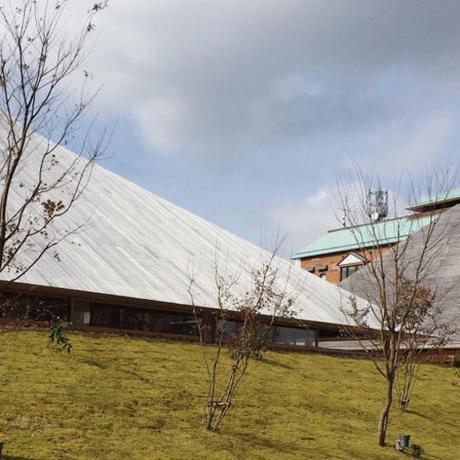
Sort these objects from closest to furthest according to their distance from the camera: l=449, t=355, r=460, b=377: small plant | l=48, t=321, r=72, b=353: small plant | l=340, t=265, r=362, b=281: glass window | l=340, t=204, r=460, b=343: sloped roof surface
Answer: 1. l=48, t=321, r=72, b=353: small plant
2. l=449, t=355, r=460, b=377: small plant
3. l=340, t=204, r=460, b=343: sloped roof surface
4. l=340, t=265, r=362, b=281: glass window

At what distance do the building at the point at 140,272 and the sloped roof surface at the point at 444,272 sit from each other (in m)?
9.80

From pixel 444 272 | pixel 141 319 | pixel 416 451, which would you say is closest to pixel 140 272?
pixel 141 319

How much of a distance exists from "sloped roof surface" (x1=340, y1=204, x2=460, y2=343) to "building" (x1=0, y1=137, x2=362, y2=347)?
9802 mm

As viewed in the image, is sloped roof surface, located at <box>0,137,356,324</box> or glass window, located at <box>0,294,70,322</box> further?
sloped roof surface, located at <box>0,137,356,324</box>

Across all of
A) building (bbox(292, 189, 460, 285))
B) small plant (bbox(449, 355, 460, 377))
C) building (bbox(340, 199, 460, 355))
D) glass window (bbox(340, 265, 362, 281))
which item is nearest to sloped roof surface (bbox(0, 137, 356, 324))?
small plant (bbox(449, 355, 460, 377))

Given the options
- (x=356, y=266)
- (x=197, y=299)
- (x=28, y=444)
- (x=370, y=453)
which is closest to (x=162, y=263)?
(x=197, y=299)

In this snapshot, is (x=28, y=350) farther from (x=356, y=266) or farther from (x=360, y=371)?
(x=356, y=266)

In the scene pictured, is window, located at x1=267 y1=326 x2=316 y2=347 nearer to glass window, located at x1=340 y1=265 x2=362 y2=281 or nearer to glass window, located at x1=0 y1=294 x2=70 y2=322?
glass window, located at x1=0 y1=294 x2=70 y2=322

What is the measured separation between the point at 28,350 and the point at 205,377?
5.14m

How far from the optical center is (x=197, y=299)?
1016 inches

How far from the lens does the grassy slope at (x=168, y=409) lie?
14.5 meters

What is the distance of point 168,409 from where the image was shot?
17484 mm

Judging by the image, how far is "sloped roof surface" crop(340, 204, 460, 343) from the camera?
4338 cm

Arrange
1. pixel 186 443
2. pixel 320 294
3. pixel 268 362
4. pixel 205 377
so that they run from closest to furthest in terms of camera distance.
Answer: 1. pixel 186 443
2. pixel 205 377
3. pixel 268 362
4. pixel 320 294
